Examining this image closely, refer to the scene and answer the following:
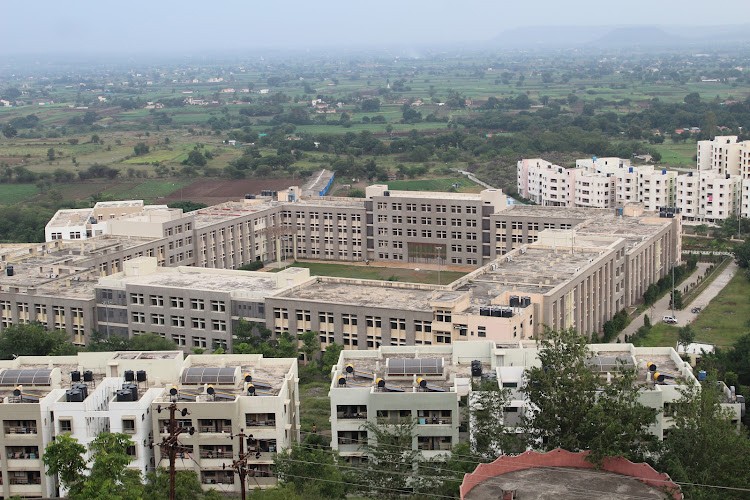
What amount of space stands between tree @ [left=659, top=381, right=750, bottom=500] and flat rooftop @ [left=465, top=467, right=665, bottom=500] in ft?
2.82

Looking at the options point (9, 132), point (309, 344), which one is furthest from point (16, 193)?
point (309, 344)

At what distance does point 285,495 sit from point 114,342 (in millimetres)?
14046

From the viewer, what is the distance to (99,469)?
1750 cm

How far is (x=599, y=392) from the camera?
20234 millimetres

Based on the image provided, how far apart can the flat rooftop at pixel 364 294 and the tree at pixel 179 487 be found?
1204cm

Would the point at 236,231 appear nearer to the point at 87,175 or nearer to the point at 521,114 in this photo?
the point at 87,175

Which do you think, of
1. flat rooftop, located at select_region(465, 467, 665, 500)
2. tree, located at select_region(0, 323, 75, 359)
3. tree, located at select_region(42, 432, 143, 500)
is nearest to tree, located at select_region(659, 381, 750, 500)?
flat rooftop, located at select_region(465, 467, 665, 500)

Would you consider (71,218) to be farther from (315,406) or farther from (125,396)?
(125,396)

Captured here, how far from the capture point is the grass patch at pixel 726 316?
3462 cm

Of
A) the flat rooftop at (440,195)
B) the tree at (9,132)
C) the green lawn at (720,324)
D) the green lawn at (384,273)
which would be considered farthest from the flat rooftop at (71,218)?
the tree at (9,132)

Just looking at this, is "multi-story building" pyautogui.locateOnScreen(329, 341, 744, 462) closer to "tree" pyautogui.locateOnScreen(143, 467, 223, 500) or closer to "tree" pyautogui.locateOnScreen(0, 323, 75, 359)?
"tree" pyautogui.locateOnScreen(143, 467, 223, 500)

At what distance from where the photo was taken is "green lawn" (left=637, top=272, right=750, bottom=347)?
112ft

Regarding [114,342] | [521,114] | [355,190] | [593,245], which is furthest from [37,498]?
[521,114]

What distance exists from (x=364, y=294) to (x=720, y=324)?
39.1 ft
